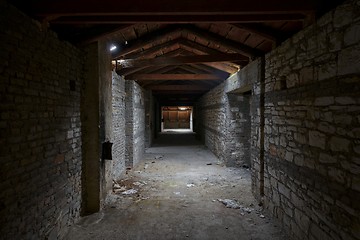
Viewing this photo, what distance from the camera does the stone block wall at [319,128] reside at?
236cm

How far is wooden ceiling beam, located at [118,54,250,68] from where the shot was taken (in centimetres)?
556

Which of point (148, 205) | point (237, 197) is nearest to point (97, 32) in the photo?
point (148, 205)

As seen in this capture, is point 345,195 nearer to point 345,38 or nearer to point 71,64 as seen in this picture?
point 345,38

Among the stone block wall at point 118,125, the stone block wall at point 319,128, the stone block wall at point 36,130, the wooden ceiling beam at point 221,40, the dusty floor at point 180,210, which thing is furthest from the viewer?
the stone block wall at point 118,125

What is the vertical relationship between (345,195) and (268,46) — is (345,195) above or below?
below

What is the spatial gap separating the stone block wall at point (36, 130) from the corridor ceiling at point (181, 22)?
31 cm

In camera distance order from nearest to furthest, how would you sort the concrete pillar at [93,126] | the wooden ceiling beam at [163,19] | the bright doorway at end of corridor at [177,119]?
the wooden ceiling beam at [163,19], the concrete pillar at [93,126], the bright doorway at end of corridor at [177,119]

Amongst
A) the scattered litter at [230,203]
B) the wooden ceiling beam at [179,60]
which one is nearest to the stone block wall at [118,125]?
the wooden ceiling beam at [179,60]

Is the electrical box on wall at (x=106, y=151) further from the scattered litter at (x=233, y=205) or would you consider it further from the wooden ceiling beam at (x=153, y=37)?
the scattered litter at (x=233, y=205)

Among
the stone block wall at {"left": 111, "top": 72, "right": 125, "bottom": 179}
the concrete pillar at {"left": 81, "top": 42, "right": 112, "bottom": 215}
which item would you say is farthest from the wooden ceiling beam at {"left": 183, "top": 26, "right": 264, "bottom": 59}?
the stone block wall at {"left": 111, "top": 72, "right": 125, "bottom": 179}

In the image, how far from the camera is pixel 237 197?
533 cm

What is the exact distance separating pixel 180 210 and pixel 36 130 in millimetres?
2866

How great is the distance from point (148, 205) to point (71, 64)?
Answer: 294 centimetres

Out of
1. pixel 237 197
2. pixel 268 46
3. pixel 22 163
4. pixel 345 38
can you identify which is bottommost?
pixel 237 197
